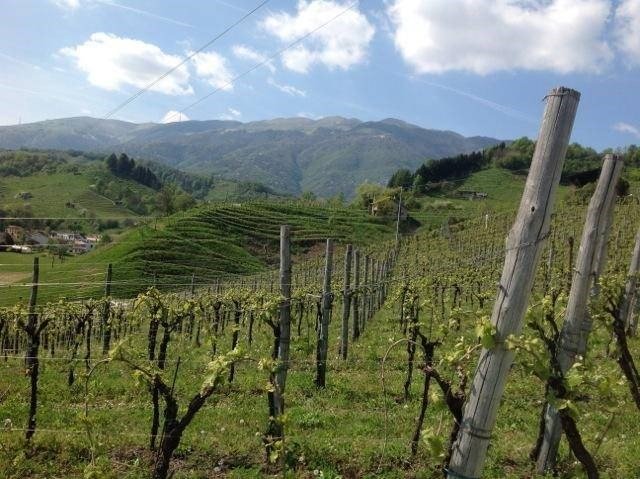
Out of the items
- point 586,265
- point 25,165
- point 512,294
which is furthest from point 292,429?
→ point 25,165

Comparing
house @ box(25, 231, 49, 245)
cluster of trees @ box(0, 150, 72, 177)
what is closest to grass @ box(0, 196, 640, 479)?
house @ box(25, 231, 49, 245)

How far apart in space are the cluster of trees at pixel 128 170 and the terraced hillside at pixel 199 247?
83.2 m

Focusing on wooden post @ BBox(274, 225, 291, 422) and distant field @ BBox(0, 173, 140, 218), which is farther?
distant field @ BBox(0, 173, 140, 218)

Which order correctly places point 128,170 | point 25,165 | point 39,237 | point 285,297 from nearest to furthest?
point 285,297, point 39,237, point 25,165, point 128,170

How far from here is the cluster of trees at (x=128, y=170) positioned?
513 feet

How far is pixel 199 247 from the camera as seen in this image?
5938 cm

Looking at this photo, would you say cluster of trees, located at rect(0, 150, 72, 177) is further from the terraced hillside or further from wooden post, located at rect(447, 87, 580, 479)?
wooden post, located at rect(447, 87, 580, 479)

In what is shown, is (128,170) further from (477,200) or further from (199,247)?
(477,200)

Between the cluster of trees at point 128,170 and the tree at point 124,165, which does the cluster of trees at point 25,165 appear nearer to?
the cluster of trees at point 128,170

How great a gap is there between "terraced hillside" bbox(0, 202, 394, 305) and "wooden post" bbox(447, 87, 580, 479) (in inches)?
1451

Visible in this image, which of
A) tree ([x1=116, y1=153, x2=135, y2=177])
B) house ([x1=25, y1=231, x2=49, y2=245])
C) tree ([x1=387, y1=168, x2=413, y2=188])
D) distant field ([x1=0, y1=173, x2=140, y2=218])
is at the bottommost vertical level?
house ([x1=25, y1=231, x2=49, y2=245])

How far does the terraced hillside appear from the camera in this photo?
156 ft

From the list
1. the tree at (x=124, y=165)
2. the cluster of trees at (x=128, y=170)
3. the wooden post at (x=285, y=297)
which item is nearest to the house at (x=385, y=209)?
the wooden post at (x=285, y=297)

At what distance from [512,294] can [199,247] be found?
58.1 m
